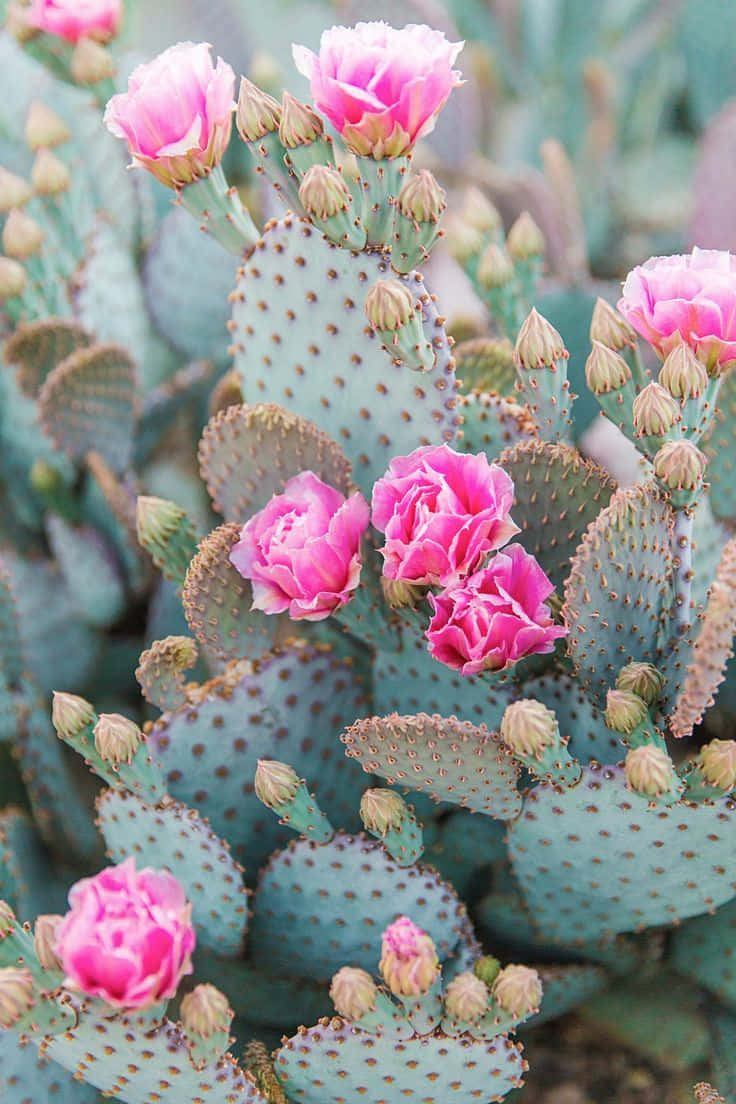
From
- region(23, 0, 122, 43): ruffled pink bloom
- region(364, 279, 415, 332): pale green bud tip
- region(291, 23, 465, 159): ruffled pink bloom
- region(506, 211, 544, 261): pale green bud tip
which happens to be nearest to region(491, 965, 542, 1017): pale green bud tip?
region(364, 279, 415, 332): pale green bud tip

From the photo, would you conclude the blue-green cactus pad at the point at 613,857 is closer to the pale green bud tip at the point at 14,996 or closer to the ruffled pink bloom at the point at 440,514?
the ruffled pink bloom at the point at 440,514

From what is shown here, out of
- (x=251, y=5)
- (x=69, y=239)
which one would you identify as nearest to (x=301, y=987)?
(x=69, y=239)

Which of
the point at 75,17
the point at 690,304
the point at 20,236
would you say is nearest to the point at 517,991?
the point at 690,304

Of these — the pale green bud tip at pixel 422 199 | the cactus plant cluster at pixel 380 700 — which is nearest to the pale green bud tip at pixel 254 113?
the cactus plant cluster at pixel 380 700

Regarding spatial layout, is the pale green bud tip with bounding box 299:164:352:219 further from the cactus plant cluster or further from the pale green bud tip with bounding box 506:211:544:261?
the pale green bud tip with bounding box 506:211:544:261

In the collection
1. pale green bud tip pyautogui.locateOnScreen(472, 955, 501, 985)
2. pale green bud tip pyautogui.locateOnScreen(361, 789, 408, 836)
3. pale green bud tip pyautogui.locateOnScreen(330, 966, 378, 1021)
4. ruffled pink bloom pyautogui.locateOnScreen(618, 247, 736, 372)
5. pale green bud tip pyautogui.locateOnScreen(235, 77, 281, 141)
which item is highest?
pale green bud tip pyautogui.locateOnScreen(235, 77, 281, 141)

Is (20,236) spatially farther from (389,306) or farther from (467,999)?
(467,999)

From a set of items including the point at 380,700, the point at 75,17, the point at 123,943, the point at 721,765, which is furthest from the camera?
the point at 75,17
